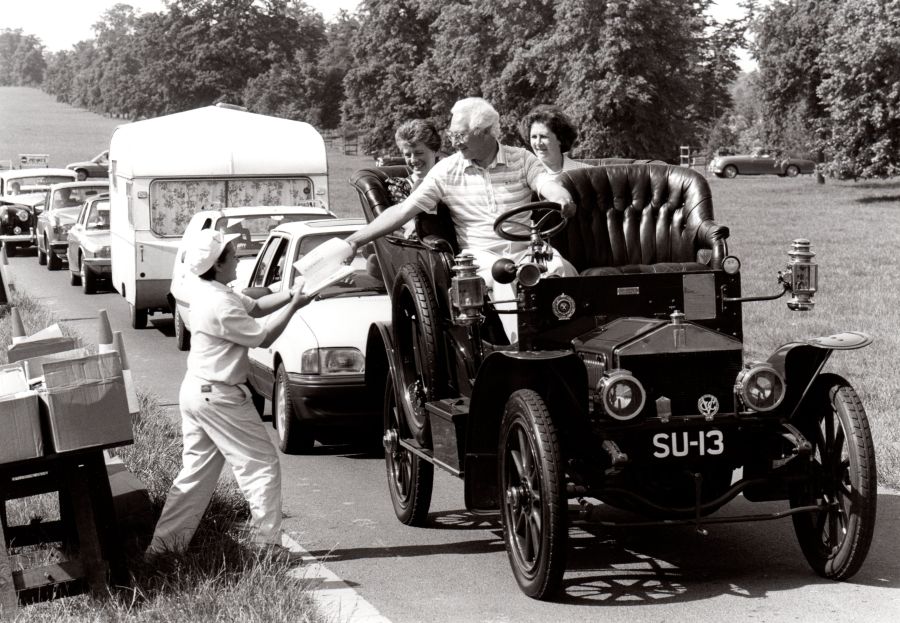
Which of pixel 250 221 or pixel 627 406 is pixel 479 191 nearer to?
pixel 627 406

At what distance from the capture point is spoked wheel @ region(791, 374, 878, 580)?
18.3ft

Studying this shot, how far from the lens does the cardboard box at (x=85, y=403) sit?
555cm

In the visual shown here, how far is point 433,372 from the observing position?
6.54 meters

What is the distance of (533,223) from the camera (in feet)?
20.7

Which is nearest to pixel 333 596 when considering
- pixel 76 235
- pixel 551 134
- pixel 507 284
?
pixel 507 284

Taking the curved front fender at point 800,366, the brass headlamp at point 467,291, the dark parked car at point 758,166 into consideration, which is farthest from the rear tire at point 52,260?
the dark parked car at point 758,166

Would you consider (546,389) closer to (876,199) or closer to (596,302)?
(596,302)

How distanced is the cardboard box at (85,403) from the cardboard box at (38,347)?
3.40ft

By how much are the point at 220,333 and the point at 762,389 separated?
2530mm

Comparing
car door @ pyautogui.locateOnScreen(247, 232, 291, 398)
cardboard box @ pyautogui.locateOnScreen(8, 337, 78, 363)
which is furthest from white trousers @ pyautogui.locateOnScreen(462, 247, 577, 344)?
car door @ pyautogui.locateOnScreen(247, 232, 291, 398)

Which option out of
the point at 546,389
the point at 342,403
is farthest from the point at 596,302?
the point at 342,403

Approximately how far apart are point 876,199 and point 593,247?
36.8m

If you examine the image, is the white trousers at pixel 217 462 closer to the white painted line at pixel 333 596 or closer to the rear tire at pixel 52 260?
the white painted line at pixel 333 596

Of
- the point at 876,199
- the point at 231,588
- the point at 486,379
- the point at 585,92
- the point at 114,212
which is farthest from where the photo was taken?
the point at 585,92
